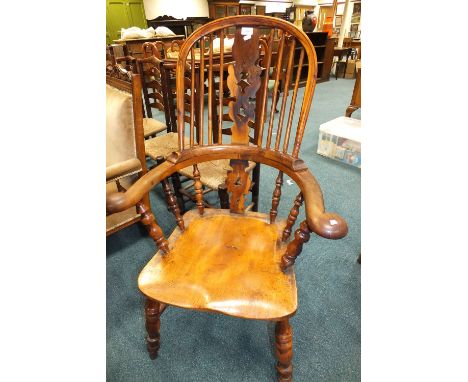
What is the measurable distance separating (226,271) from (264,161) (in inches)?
16.8

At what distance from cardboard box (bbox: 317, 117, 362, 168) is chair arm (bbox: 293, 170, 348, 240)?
189 centimetres

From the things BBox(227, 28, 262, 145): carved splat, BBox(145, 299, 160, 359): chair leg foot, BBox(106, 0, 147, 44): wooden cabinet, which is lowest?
BBox(145, 299, 160, 359): chair leg foot

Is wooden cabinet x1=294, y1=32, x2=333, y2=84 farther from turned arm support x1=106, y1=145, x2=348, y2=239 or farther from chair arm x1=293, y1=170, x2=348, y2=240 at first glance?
chair arm x1=293, y1=170, x2=348, y2=240

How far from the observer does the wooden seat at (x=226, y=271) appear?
28.0 inches

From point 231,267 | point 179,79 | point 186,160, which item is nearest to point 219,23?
point 179,79

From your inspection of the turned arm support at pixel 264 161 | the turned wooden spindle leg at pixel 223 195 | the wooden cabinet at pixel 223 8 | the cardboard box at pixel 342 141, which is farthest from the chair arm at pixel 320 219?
the wooden cabinet at pixel 223 8

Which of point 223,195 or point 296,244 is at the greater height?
point 296,244

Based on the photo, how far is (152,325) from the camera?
0.97m

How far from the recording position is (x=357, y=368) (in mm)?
1034

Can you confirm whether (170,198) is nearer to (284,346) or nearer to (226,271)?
(226,271)

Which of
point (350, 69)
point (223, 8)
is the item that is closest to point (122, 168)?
point (350, 69)

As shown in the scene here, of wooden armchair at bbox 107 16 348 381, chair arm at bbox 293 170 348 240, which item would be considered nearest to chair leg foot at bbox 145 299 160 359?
wooden armchair at bbox 107 16 348 381

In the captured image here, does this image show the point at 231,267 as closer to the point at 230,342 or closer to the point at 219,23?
the point at 230,342

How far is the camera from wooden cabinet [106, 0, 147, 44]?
6.85m
